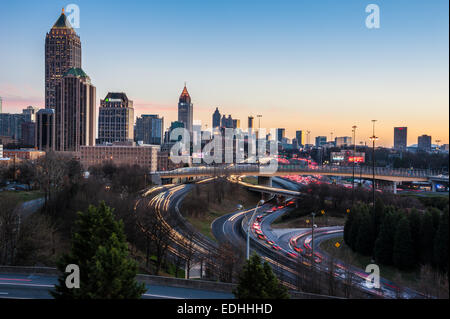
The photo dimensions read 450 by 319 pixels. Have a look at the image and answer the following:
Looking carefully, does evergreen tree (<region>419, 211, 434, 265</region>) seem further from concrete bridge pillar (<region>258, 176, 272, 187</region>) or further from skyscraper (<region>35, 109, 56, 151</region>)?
skyscraper (<region>35, 109, 56, 151</region>)

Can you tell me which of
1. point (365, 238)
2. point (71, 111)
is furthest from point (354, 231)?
point (71, 111)

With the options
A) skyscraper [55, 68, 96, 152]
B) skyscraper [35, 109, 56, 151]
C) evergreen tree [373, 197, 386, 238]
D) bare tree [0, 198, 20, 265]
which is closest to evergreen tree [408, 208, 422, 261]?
evergreen tree [373, 197, 386, 238]

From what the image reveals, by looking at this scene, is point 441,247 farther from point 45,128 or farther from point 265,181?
point 45,128

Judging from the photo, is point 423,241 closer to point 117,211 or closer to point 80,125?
point 117,211

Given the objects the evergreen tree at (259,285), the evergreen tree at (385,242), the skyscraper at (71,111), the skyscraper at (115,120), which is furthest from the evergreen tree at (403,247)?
the skyscraper at (115,120)
